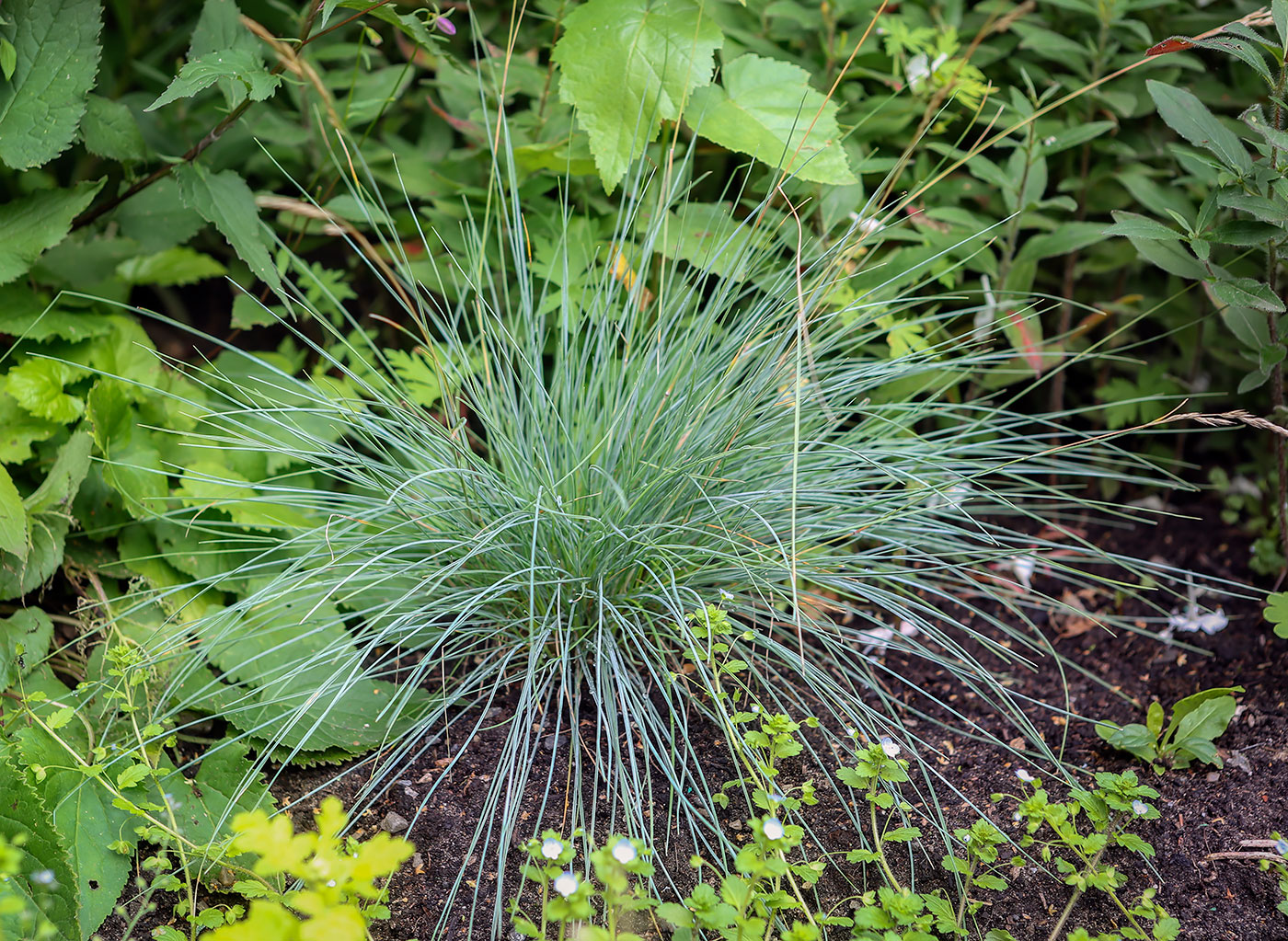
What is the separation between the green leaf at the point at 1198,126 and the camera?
1.65 metres

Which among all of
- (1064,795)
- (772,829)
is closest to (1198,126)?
(1064,795)

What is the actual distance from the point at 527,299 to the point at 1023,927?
1325mm

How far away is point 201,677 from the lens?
1.63m

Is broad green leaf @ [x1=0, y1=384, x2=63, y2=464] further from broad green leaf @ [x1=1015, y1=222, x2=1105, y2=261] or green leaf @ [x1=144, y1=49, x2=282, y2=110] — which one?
broad green leaf @ [x1=1015, y1=222, x2=1105, y2=261]

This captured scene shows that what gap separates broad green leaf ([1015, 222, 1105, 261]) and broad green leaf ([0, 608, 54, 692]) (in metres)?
2.10

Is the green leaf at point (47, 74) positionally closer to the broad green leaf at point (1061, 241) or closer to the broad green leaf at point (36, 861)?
the broad green leaf at point (36, 861)

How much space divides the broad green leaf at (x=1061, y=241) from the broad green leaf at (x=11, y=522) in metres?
2.04

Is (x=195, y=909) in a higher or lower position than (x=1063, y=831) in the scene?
lower

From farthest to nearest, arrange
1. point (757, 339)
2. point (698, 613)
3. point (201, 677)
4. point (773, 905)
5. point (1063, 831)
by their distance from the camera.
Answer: point (757, 339) → point (201, 677) → point (698, 613) → point (1063, 831) → point (773, 905)

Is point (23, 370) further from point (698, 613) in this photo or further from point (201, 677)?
point (698, 613)

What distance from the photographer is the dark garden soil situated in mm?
1347

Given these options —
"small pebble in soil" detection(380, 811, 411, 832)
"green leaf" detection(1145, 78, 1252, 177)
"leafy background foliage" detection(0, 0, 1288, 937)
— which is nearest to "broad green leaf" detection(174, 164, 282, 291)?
"leafy background foliage" detection(0, 0, 1288, 937)

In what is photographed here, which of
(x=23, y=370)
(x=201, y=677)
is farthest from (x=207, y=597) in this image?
(x=23, y=370)

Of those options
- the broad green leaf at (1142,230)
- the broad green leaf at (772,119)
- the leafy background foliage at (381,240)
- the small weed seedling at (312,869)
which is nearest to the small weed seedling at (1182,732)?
the leafy background foliage at (381,240)
